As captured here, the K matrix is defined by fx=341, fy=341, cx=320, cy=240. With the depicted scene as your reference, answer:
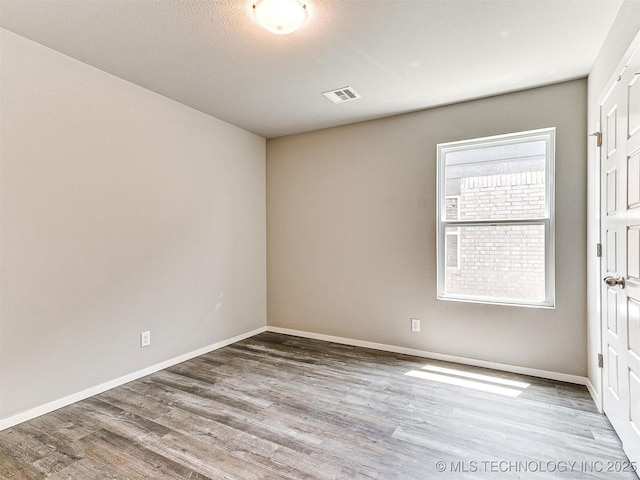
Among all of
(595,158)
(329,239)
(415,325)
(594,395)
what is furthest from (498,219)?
(329,239)

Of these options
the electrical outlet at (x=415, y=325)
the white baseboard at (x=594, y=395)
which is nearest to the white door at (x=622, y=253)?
the white baseboard at (x=594, y=395)

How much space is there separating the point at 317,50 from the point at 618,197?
83.4 inches

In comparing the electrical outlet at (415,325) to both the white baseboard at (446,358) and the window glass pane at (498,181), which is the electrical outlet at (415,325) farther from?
the window glass pane at (498,181)

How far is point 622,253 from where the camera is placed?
6.23 ft

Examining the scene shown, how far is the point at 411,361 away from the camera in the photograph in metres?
3.43

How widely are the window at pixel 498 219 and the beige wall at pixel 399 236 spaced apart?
0.10 metres

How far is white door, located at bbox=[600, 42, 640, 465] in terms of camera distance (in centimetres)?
171

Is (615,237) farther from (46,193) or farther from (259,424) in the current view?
(46,193)

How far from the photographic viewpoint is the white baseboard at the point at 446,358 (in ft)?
9.64

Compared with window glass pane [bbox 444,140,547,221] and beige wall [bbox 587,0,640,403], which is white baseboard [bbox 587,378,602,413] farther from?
window glass pane [bbox 444,140,547,221]

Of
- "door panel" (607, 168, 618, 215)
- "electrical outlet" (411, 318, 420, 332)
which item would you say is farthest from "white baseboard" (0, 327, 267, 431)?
"door panel" (607, 168, 618, 215)

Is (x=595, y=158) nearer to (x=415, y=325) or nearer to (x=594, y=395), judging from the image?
(x=594, y=395)

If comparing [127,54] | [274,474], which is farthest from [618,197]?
[127,54]

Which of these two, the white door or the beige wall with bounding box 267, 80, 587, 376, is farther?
the beige wall with bounding box 267, 80, 587, 376
